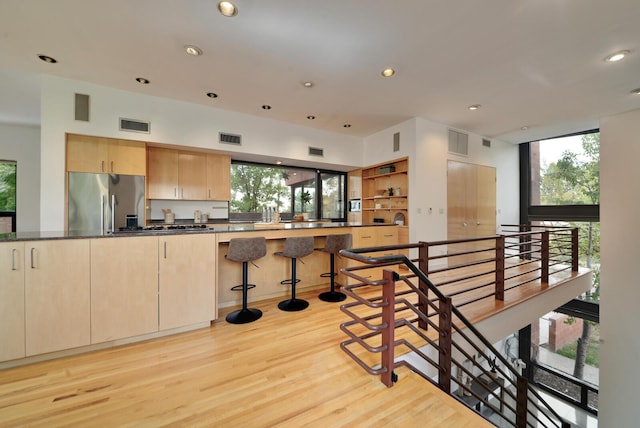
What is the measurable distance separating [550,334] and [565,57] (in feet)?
20.0

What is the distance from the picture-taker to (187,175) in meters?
4.35

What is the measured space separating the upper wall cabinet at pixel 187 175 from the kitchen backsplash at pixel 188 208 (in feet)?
1.02

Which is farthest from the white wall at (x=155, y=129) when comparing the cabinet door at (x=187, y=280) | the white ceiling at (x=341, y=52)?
the cabinet door at (x=187, y=280)

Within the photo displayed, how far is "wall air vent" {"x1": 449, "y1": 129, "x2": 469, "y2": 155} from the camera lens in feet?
16.5

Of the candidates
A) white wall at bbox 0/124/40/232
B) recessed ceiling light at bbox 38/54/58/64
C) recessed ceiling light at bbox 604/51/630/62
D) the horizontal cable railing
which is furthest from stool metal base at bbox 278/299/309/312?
white wall at bbox 0/124/40/232

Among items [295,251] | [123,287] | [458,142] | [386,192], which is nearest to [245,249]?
[295,251]

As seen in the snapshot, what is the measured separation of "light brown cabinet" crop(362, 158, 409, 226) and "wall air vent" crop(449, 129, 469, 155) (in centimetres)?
109

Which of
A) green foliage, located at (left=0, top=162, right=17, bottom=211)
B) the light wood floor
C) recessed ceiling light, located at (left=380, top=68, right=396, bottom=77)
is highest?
recessed ceiling light, located at (left=380, top=68, right=396, bottom=77)

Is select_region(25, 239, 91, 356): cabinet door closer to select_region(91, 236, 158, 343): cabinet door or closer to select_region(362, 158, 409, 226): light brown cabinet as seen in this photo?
select_region(91, 236, 158, 343): cabinet door

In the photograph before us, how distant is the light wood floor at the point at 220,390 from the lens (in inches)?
54.9

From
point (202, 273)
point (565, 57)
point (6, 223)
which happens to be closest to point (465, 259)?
point (565, 57)

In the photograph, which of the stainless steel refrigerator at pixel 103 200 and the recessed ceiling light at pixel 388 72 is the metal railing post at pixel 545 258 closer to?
the recessed ceiling light at pixel 388 72

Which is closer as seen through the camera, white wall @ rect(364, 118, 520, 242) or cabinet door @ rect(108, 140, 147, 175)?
cabinet door @ rect(108, 140, 147, 175)

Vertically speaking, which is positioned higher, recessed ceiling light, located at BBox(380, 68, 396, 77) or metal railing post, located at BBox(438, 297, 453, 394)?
recessed ceiling light, located at BBox(380, 68, 396, 77)
